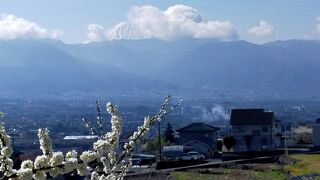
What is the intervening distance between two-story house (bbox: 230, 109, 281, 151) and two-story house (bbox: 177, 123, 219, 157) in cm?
146

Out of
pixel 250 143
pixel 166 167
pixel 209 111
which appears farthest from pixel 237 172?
pixel 209 111

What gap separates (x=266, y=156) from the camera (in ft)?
101

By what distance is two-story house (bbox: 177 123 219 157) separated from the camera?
37.8 m

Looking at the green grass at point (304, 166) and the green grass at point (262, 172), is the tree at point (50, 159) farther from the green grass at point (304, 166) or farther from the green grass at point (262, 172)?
the green grass at point (304, 166)

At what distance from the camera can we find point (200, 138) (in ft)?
131

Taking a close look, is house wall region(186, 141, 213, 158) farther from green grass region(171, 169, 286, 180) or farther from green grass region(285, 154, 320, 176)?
green grass region(171, 169, 286, 180)

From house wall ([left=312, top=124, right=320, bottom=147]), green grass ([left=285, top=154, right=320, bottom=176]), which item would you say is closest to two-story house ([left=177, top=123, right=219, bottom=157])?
house wall ([left=312, top=124, right=320, bottom=147])

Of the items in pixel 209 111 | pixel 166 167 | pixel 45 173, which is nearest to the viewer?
pixel 45 173

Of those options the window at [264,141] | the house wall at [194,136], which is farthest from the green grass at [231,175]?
the house wall at [194,136]

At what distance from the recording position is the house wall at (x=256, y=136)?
3816 cm

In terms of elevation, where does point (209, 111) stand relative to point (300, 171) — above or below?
above

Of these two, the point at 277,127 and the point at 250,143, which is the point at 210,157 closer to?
the point at 250,143

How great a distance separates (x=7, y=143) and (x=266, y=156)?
92.4 ft

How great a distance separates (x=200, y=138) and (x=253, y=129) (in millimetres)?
3352
